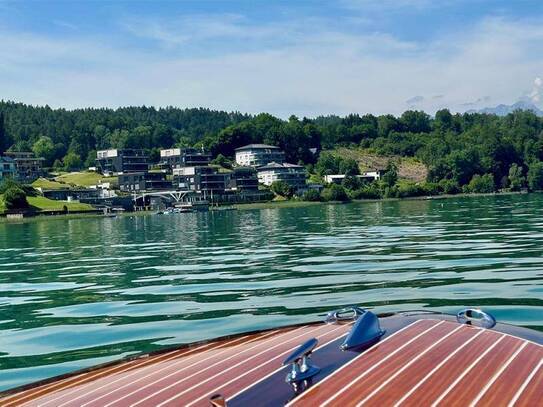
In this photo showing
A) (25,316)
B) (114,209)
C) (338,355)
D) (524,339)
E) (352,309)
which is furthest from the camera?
(114,209)

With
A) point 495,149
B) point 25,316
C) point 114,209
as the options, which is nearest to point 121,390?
point 25,316

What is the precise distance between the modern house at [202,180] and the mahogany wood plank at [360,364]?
143 m

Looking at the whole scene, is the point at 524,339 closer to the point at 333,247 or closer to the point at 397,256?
the point at 397,256

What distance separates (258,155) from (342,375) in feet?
588

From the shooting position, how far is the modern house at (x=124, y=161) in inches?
6459

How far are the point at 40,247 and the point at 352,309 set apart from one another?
35.3 metres

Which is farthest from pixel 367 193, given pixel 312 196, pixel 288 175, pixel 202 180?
pixel 202 180

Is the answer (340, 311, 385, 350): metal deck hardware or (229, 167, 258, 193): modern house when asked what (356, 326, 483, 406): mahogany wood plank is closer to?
(340, 311, 385, 350): metal deck hardware

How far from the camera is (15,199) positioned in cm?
11212

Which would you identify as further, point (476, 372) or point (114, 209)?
point (114, 209)

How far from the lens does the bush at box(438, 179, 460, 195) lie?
6329 inches

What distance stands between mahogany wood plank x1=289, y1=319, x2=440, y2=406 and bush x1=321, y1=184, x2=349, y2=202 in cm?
13316

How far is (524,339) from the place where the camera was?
7.25 meters

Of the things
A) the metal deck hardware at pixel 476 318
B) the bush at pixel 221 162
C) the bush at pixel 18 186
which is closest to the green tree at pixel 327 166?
the bush at pixel 221 162
